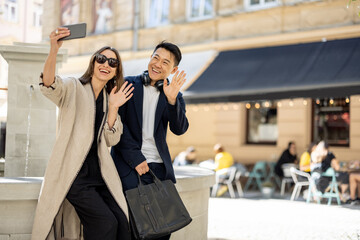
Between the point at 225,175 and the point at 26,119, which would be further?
the point at 225,175

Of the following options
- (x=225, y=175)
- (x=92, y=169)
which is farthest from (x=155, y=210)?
(x=225, y=175)

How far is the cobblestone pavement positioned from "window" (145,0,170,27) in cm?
767

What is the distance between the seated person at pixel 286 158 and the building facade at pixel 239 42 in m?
0.95

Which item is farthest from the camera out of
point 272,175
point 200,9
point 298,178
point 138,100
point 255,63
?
point 200,9

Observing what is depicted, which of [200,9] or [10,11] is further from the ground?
[200,9]

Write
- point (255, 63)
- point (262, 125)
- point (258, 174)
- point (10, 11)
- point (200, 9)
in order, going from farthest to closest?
point (200, 9) → point (262, 125) → point (255, 63) → point (258, 174) → point (10, 11)

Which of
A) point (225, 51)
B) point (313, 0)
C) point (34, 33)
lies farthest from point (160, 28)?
point (34, 33)

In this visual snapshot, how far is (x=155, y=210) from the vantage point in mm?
3389

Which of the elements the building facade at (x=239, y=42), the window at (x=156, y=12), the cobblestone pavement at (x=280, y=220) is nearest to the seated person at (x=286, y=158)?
the building facade at (x=239, y=42)

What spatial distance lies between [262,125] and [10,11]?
8007 millimetres

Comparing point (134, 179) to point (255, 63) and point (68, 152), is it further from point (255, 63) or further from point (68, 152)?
point (255, 63)

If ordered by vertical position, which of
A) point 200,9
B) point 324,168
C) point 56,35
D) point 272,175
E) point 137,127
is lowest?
point 272,175

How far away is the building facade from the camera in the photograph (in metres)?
13.6

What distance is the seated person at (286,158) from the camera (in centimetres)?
1317
